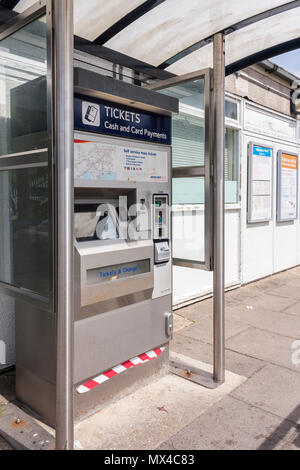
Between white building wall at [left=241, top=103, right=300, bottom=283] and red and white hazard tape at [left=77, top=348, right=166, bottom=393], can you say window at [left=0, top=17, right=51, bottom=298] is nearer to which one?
red and white hazard tape at [left=77, top=348, right=166, bottom=393]

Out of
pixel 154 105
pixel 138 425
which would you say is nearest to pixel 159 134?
pixel 154 105

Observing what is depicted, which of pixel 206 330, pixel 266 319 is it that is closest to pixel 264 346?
pixel 206 330

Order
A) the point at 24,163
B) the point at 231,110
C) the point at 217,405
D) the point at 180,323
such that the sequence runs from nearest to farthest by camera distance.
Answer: the point at 24,163, the point at 217,405, the point at 180,323, the point at 231,110

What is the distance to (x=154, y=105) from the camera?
2803 millimetres

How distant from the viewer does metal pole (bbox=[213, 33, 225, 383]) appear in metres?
2.83

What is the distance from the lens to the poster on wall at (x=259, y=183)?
19.9ft

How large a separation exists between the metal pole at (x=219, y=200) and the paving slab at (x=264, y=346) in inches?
27.8

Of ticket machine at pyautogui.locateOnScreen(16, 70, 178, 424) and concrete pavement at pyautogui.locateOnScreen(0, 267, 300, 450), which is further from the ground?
ticket machine at pyautogui.locateOnScreen(16, 70, 178, 424)

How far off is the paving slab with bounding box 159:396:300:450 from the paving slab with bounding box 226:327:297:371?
91 centimetres

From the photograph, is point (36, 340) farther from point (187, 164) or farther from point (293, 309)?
point (293, 309)

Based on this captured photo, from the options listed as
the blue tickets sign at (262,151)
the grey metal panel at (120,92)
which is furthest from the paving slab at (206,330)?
the blue tickets sign at (262,151)

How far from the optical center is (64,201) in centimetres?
187

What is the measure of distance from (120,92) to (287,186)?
5.33 m

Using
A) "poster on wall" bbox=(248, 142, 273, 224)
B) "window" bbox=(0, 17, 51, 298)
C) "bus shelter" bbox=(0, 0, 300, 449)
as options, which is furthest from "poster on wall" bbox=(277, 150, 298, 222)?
"window" bbox=(0, 17, 51, 298)
